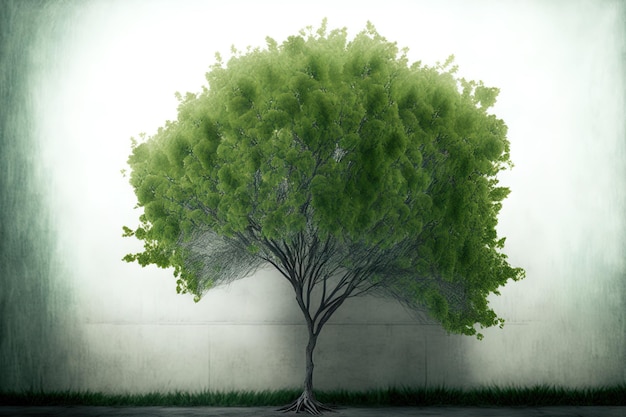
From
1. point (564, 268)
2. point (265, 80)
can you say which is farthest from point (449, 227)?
point (564, 268)

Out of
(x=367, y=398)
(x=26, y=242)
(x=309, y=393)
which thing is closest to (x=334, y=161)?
(x=309, y=393)

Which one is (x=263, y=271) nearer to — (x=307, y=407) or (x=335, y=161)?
(x=307, y=407)

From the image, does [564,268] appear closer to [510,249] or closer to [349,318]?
[510,249]

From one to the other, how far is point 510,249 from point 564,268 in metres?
1.39

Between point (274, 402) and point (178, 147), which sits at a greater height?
point (178, 147)

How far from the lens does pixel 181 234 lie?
15.4 metres

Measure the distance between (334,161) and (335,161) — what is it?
0.53 metres

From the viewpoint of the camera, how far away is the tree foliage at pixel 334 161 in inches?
559

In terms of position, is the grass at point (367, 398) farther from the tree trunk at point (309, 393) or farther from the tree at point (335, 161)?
the tree at point (335, 161)

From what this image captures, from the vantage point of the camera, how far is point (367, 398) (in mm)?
18594

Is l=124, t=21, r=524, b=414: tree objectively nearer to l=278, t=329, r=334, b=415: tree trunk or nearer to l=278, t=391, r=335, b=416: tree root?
l=278, t=329, r=334, b=415: tree trunk

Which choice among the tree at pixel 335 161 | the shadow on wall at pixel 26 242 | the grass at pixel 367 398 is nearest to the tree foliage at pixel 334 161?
the tree at pixel 335 161

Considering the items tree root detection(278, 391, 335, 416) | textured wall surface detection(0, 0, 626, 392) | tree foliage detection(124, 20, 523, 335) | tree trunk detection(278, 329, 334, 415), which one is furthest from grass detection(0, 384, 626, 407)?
tree foliage detection(124, 20, 523, 335)

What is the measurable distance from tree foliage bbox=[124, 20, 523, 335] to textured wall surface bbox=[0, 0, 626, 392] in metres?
3.81
